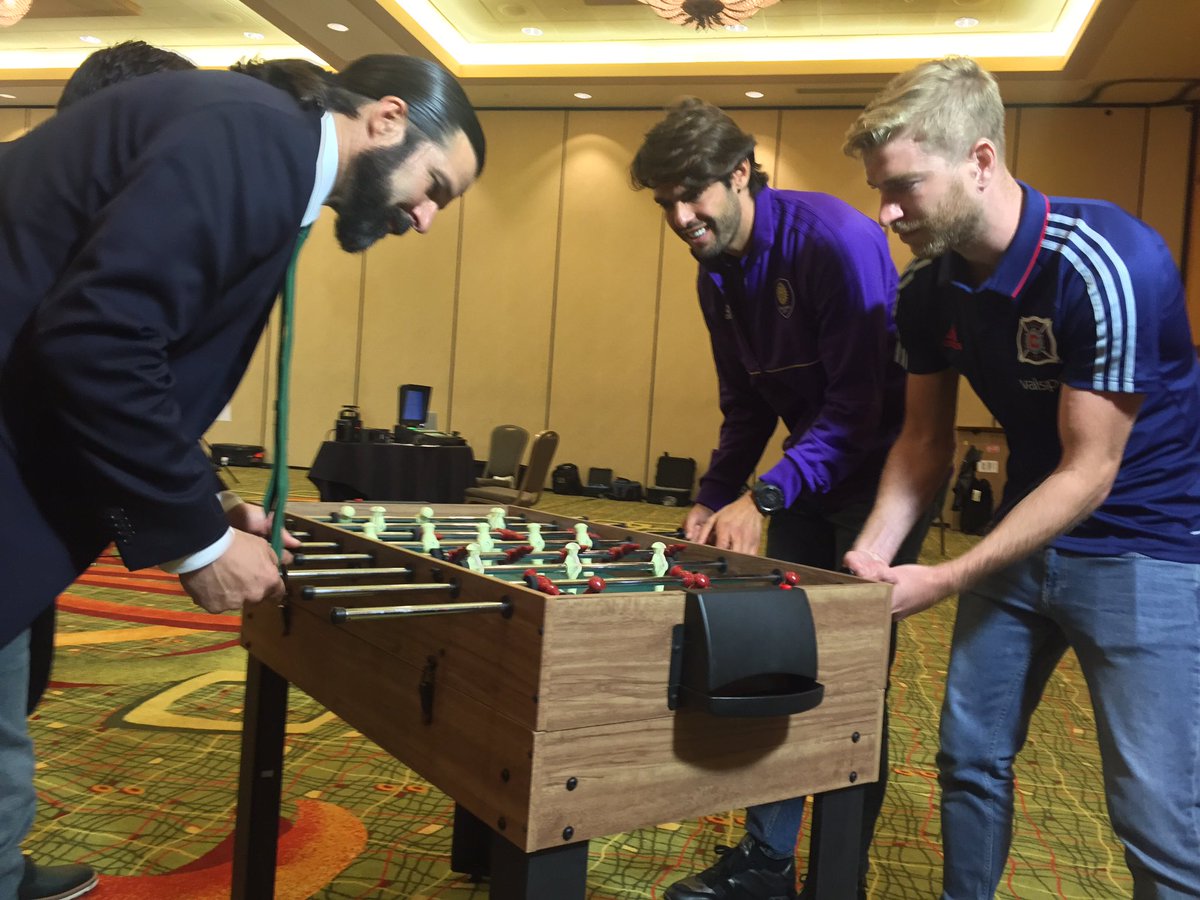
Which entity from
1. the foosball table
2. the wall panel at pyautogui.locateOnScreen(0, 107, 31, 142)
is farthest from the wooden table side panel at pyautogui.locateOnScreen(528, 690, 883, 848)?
the wall panel at pyautogui.locateOnScreen(0, 107, 31, 142)

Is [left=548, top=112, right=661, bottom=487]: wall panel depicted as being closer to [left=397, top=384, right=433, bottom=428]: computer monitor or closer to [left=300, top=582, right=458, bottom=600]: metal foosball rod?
[left=397, top=384, right=433, bottom=428]: computer monitor

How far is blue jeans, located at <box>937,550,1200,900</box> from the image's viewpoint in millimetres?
1375

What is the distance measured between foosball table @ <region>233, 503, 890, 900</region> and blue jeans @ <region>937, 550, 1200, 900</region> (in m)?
0.35

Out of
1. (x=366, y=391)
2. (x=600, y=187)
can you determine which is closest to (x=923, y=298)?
(x=600, y=187)

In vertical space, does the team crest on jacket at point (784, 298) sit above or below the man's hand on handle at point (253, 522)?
above

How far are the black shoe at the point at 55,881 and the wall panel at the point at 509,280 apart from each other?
7.96 m

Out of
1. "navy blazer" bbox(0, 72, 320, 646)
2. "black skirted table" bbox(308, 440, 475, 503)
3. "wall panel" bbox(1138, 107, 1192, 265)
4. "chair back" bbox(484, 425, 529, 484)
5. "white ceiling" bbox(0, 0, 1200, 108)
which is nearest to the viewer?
"navy blazer" bbox(0, 72, 320, 646)

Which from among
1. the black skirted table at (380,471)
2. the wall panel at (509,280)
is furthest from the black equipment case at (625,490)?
the black skirted table at (380,471)

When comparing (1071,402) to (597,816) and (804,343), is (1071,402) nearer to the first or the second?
(804,343)

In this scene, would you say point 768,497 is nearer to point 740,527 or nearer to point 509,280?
point 740,527

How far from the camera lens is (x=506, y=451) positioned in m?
7.59

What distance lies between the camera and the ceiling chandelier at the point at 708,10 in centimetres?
641

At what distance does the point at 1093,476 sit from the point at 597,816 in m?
0.90

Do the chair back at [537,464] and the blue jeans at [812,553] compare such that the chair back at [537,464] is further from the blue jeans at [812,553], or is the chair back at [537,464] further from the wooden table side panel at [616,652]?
the wooden table side panel at [616,652]
